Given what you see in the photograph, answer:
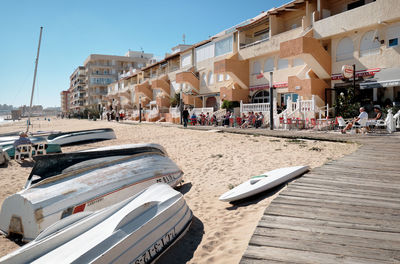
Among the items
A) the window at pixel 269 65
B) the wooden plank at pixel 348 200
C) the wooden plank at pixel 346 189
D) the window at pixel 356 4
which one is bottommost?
the wooden plank at pixel 348 200

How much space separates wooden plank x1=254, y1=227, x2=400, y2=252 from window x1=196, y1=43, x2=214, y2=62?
2758 centimetres

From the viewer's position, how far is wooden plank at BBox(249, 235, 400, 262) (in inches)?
92.1

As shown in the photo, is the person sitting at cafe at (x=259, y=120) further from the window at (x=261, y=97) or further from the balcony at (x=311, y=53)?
the window at (x=261, y=97)

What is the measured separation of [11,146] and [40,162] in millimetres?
8822

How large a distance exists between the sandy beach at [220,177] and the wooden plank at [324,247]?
64 centimetres

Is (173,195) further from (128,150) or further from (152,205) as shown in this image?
(128,150)

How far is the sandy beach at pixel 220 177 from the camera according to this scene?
3.65m

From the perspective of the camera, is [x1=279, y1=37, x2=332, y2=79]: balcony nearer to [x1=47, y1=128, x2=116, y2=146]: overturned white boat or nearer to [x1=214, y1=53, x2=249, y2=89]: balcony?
[x1=214, y1=53, x2=249, y2=89]: balcony

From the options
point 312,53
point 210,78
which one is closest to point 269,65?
point 312,53

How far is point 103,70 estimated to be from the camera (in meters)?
74.3

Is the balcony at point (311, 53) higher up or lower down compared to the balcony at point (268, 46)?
lower down

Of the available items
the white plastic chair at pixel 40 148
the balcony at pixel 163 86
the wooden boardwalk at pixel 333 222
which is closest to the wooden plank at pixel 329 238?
the wooden boardwalk at pixel 333 222

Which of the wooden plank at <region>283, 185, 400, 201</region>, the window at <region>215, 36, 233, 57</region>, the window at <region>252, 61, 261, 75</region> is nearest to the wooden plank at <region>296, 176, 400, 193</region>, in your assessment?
the wooden plank at <region>283, 185, 400, 201</region>

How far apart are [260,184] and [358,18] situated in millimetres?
15458
